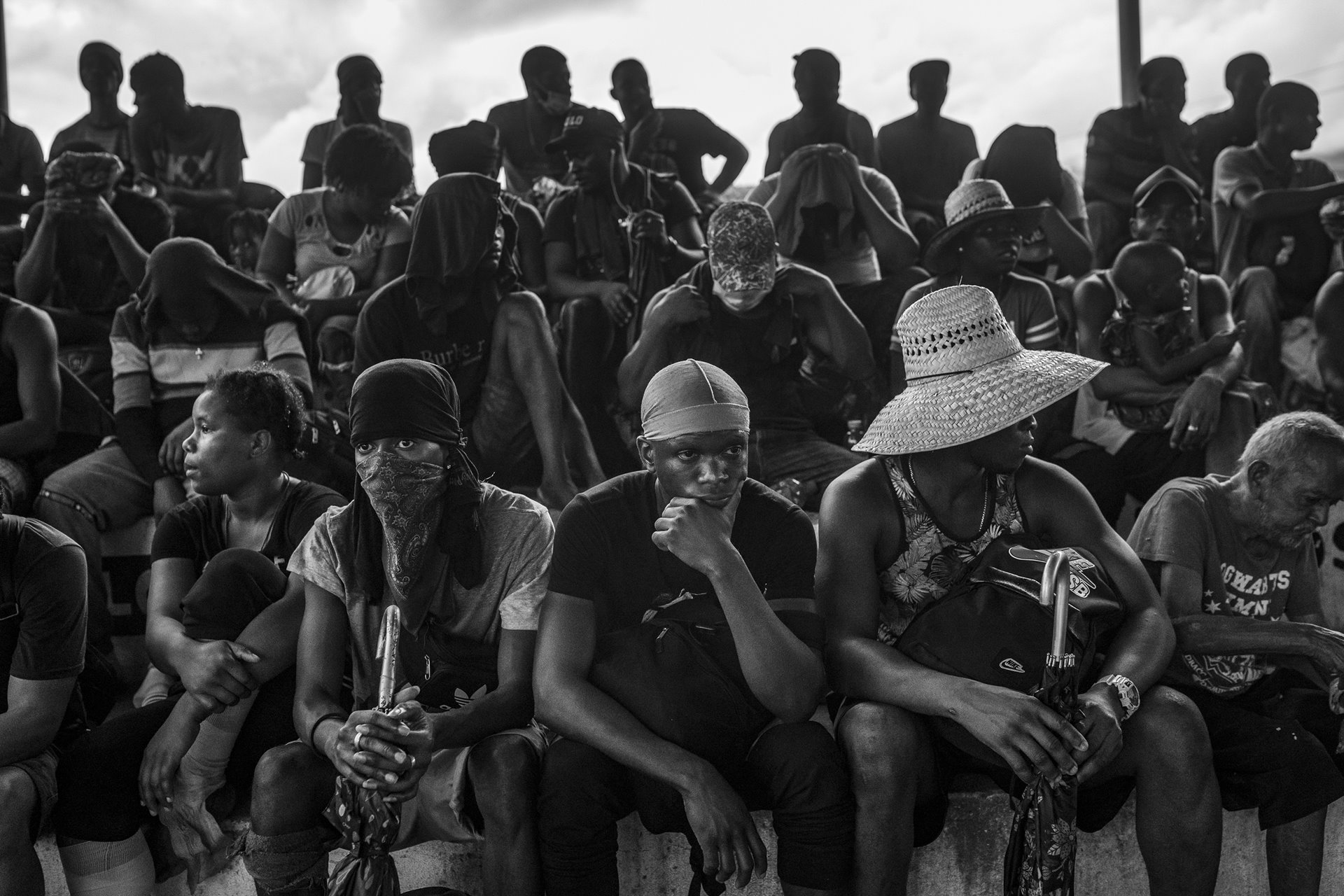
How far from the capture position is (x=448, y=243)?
4438mm

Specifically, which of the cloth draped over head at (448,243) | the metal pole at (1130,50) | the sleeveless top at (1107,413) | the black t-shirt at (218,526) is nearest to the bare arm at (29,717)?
A: the black t-shirt at (218,526)

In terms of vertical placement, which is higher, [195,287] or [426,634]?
[195,287]

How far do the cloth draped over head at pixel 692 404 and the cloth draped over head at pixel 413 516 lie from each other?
50 cm

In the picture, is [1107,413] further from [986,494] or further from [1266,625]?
[986,494]

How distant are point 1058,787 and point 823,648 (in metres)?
0.61

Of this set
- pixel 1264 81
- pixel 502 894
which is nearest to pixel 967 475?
pixel 502 894

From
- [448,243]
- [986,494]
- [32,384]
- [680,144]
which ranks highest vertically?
[680,144]

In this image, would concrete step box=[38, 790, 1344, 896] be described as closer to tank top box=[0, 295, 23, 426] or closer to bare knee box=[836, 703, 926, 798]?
bare knee box=[836, 703, 926, 798]

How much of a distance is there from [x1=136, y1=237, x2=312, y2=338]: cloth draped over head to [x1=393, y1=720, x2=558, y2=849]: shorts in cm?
237

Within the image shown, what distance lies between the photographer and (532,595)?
9.19ft

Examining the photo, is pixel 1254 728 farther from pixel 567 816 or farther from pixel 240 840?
pixel 240 840

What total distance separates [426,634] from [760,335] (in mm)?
2145

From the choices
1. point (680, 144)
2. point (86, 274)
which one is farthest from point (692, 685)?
point (680, 144)

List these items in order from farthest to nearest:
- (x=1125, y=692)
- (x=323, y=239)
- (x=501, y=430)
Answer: (x=323, y=239) < (x=501, y=430) < (x=1125, y=692)
